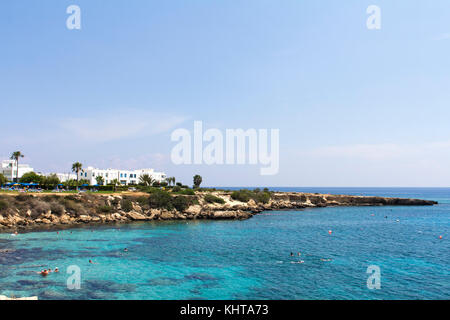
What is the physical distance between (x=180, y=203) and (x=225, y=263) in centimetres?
4748

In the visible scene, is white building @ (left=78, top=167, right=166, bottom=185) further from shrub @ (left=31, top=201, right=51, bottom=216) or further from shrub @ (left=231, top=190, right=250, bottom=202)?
shrub @ (left=31, top=201, right=51, bottom=216)

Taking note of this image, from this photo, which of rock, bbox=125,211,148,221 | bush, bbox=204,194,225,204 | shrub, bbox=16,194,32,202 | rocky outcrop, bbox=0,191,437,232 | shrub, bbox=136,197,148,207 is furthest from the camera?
bush, bbox=204,194,225,204

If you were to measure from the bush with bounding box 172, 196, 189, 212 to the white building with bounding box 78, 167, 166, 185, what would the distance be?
56545 millimetres

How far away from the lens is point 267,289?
90.3 feet

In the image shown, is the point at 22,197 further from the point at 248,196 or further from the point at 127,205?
the point at 248,196

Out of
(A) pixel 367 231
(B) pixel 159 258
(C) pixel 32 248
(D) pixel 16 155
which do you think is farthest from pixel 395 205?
(D) pixel 16 155

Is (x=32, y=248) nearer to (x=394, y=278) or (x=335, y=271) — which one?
(x=335, y=271)

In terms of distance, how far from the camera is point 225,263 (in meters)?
36.3

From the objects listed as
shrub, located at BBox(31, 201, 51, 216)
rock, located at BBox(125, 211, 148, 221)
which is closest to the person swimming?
shrub, located at BBox(31, 201, 51, 216)

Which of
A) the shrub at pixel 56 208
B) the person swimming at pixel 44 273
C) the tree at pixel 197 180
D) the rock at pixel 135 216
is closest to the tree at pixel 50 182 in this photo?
the shrub at pixel 56 208

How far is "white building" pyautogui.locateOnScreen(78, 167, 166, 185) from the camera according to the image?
125 m

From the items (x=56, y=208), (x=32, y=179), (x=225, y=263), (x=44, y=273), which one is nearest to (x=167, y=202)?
(x=56, y=208)

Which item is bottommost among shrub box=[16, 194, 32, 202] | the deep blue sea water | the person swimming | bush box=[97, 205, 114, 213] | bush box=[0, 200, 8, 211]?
the deep blue sea water
